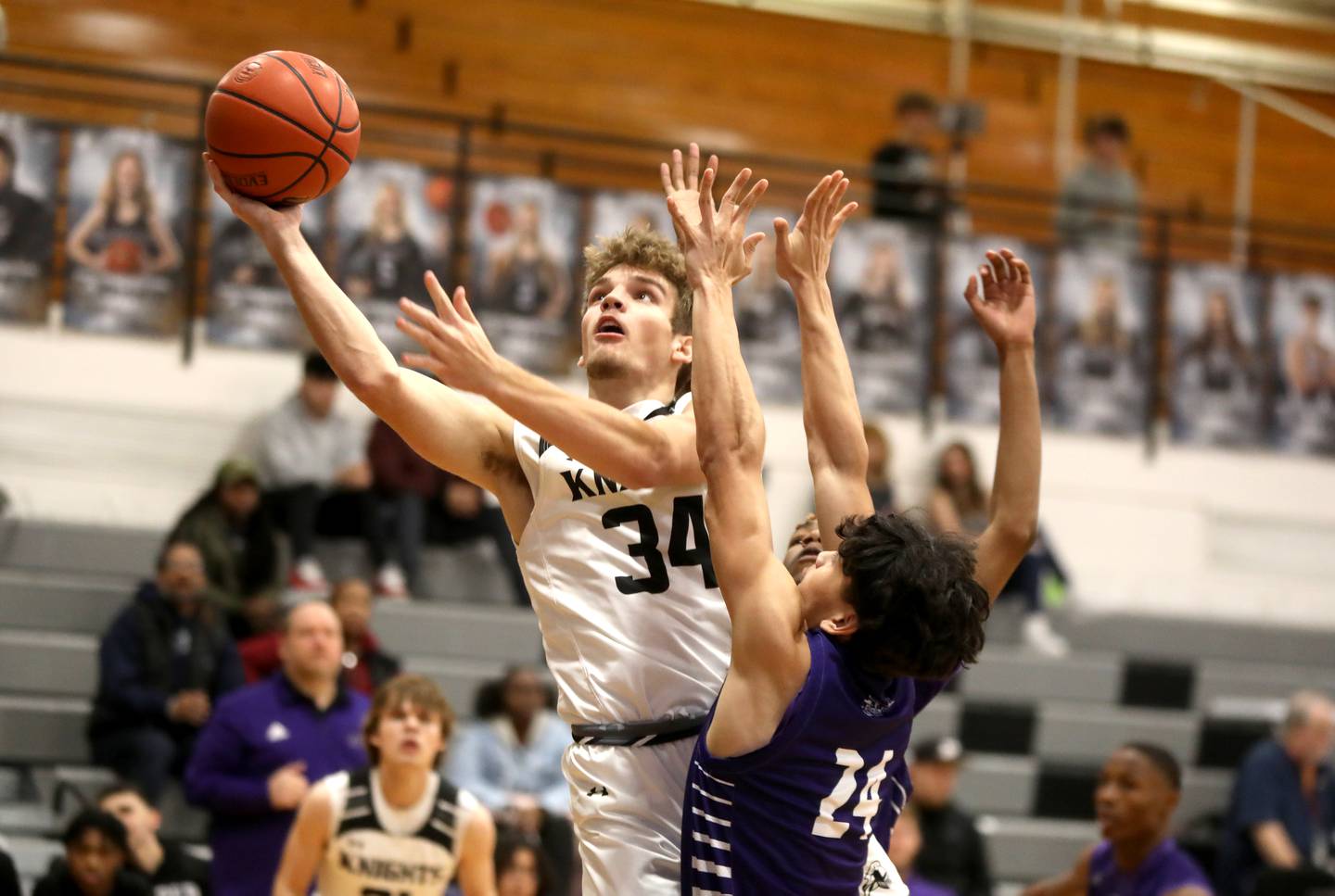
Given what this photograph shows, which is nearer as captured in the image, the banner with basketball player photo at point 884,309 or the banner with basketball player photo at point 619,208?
the banner with basketball player photo at point 619,208

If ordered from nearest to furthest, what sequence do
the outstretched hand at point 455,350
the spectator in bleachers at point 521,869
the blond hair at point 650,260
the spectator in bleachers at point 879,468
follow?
the outstretched hand at point 455,350
the blond hair at point 650,260
the spectator in bleachers at point 521,869
the spectator in bleachers at point 879,468

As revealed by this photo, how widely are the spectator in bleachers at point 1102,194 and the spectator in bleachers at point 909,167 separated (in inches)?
36.7

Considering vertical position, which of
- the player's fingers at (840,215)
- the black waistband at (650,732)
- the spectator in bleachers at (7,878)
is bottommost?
the spectator in bleachers at (7,878)

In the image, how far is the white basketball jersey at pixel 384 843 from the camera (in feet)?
19.7

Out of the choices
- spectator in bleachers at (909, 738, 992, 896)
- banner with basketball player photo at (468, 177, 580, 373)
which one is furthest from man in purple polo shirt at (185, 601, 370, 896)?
banner with basketball player photo at (468, 177, 580, 373)

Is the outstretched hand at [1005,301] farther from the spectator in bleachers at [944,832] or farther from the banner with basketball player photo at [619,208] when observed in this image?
the banner with basketball player photo at [619,208]

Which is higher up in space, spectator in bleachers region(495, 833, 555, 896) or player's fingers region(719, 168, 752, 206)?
player's fingers region(719, 168, 752, 206)

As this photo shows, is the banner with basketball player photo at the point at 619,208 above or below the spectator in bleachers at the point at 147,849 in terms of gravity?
above

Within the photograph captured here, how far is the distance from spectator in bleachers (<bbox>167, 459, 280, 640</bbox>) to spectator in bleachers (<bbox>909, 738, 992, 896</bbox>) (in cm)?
307

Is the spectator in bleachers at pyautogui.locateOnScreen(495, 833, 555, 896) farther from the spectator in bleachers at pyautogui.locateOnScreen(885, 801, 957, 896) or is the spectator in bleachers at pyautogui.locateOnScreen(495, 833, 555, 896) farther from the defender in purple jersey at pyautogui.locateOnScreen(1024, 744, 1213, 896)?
the defender in purple jersey at pyautogui.locateOnScreen(1024, 744, 1213, 896)

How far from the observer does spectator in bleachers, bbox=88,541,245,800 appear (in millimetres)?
7906

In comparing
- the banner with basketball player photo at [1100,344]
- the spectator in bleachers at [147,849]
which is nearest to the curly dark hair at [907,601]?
the spectator in bleachers at [147,849]

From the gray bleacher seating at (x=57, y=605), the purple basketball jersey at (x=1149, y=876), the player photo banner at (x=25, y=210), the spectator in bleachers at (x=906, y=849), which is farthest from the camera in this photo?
the player photo banner at (x=25, y=210)

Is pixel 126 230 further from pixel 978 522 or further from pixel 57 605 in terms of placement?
pixel 978 522
